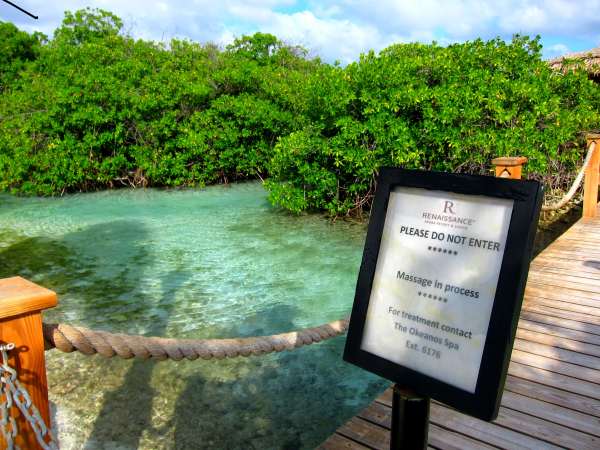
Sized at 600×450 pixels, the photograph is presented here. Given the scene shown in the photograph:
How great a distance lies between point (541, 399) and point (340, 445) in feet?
4.18

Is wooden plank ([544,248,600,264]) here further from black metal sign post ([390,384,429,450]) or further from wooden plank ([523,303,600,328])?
black metal sign post ([390,384,429,450])

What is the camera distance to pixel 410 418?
1.49 meters

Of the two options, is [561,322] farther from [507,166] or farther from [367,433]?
[367,433]

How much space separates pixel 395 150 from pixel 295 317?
4.24 metres

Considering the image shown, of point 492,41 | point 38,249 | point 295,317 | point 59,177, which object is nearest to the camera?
point 295,317

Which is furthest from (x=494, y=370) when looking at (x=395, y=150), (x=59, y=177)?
(x=59, y=177)

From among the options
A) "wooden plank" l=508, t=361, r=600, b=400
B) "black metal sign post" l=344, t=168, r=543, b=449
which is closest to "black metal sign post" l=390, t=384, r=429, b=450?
"black metal sign post" l=344, t=168, r=543, b=449

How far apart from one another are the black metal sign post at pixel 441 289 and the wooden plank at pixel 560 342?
A: 104 inches

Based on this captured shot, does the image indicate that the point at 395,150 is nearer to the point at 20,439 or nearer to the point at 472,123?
the point at 472,123

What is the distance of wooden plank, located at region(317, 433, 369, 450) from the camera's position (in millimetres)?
2529

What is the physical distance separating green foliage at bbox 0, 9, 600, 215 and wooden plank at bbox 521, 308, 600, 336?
4764 millimetres

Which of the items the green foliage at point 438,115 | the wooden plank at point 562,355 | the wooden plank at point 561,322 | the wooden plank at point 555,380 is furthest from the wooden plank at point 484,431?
the green foliage at point 438,115

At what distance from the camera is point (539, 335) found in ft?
12.6

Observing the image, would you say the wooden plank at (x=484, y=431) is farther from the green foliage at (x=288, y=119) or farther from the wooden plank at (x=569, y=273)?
the green foliage at (x=288, y=119)
